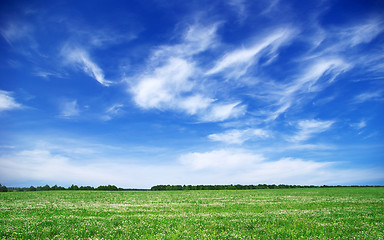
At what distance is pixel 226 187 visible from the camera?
384 ft

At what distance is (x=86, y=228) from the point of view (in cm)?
1205

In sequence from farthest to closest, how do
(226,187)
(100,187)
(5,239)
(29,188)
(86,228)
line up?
(226,187)
(100,187)
(29,188)
(86,228)
(5,239)

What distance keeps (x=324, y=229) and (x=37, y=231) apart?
1569 cm

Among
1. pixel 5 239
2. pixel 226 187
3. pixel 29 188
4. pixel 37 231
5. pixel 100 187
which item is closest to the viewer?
pixel 5 239

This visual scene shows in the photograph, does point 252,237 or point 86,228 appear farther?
point 86,228

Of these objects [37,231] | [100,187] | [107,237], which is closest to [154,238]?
[107,237]

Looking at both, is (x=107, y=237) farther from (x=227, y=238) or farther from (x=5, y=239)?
(x=227, y=238)

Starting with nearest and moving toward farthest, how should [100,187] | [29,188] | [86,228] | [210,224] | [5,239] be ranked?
[5,239] < [86,228] < [210,224] < [29,188] < [100,187]

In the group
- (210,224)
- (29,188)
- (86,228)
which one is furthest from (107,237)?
(29,188)

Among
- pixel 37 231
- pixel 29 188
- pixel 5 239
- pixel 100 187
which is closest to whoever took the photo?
pixel 5 239

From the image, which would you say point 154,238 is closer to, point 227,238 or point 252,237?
point 227,238

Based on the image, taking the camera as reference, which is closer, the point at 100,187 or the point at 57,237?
the point at 57,237

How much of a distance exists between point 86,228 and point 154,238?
4.45 m

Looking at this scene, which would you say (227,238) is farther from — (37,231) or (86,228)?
(37,231)
